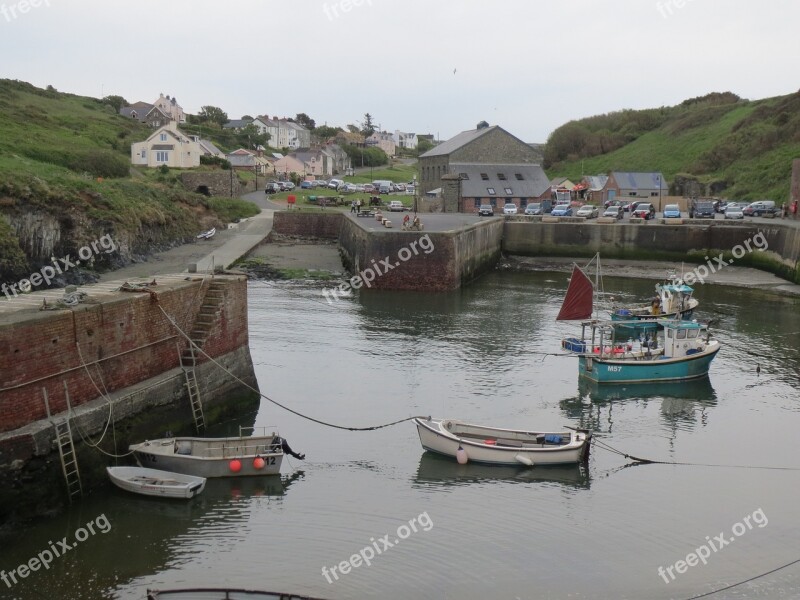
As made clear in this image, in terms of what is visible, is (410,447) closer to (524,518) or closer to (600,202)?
(524,518)

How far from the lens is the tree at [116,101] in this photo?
135 meters

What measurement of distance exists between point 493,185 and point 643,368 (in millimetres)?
54282

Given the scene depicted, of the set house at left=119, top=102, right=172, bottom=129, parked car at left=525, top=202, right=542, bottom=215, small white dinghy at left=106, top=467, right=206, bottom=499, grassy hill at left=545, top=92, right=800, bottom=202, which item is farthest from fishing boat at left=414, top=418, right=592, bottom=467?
house at left=119, top=102, right=172, bottom=129

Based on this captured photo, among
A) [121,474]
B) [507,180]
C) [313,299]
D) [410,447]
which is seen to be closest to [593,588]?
[410,447]

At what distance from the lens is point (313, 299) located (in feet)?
150

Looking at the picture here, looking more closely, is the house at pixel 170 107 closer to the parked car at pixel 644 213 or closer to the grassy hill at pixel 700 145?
the grassy hill at pixel 700 145

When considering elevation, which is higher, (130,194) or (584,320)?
(130,194)

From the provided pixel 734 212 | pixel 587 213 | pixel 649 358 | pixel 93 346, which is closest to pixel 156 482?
pixel 93 346

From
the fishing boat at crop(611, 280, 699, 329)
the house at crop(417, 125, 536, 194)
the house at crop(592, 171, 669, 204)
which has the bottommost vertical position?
the fishing boat at crop(611, 280, 699, 329)

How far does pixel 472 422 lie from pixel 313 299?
21886 mm

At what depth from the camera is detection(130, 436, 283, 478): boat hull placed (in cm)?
2003

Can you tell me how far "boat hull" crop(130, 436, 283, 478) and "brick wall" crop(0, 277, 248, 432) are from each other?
186cm

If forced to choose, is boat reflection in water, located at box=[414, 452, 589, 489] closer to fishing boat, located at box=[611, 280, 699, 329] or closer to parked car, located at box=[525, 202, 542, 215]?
fishing boat, located at box=[611, 280, 699, 329]

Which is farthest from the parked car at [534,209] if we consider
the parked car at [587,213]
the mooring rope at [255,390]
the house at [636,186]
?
the mooring rope at [255,390]
